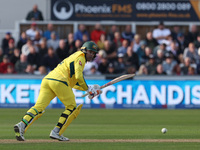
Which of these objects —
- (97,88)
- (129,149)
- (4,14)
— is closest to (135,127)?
(97,88)

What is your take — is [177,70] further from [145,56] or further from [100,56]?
[100,56]

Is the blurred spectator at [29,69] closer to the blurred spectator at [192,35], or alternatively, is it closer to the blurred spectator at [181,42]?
the blurred spectator at [181,42]

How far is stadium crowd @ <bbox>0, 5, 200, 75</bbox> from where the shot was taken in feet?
71.5

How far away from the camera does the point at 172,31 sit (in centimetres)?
2375

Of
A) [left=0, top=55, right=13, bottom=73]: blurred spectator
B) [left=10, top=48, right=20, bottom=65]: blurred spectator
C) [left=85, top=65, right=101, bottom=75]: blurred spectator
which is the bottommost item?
[left=85, top=65, right=101, bottom=75]: blurred spectator

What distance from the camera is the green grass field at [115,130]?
34.8 feet

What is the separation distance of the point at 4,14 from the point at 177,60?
30.3ft

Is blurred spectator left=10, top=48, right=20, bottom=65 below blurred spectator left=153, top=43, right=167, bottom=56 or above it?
below

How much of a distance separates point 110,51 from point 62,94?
11.3 meters

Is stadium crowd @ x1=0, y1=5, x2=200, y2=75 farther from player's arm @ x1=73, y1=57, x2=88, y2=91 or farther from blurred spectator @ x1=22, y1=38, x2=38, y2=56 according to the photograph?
player's arm @ x1=73, y1=57, x2=88, y2=91

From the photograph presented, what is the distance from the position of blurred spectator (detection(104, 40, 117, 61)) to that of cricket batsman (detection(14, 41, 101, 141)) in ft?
35.4

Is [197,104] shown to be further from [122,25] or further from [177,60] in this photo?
[122,25]

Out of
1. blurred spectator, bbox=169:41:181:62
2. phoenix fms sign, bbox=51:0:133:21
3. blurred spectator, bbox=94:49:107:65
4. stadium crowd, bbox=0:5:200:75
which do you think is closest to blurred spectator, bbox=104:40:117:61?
stadium crowd, bbox=0:5:200:75

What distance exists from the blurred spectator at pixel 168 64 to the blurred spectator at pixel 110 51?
204 cm
